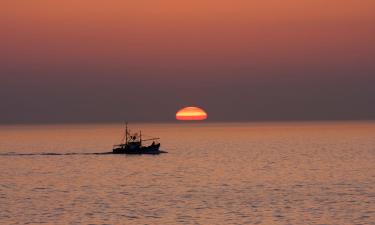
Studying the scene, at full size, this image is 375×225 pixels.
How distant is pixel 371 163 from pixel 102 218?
98.0 meters

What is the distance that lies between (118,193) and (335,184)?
32574 mm

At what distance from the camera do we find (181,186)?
112062 mm

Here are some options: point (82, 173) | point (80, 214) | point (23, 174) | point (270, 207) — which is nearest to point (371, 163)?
point (82, 173)

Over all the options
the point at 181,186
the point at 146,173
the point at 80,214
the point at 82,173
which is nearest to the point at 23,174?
the point at 82,173

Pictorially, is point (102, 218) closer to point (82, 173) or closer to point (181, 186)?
point (181, 186)

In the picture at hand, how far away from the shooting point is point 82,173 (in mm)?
142000

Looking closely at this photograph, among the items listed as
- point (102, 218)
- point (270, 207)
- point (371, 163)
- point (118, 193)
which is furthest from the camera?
point (371, 163)

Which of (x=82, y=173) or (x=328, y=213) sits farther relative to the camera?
(x=82, y=173)

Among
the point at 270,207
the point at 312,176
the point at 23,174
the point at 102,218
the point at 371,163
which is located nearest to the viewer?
the point at 102,218

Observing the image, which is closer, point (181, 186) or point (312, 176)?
point (181, 186)

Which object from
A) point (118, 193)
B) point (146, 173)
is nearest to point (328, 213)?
point (118, 193)

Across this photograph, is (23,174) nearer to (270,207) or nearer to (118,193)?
(118,193)

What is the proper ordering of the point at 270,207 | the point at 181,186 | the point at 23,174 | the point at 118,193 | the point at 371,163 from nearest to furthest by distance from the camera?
the point at 270,207
the point at 118,193
the point at 181,186
the point at 23,174
the point at 371,163

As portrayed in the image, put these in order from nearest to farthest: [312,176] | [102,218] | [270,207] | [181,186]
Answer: [102,218] < [270,207] < [181,186] < [312,176]
